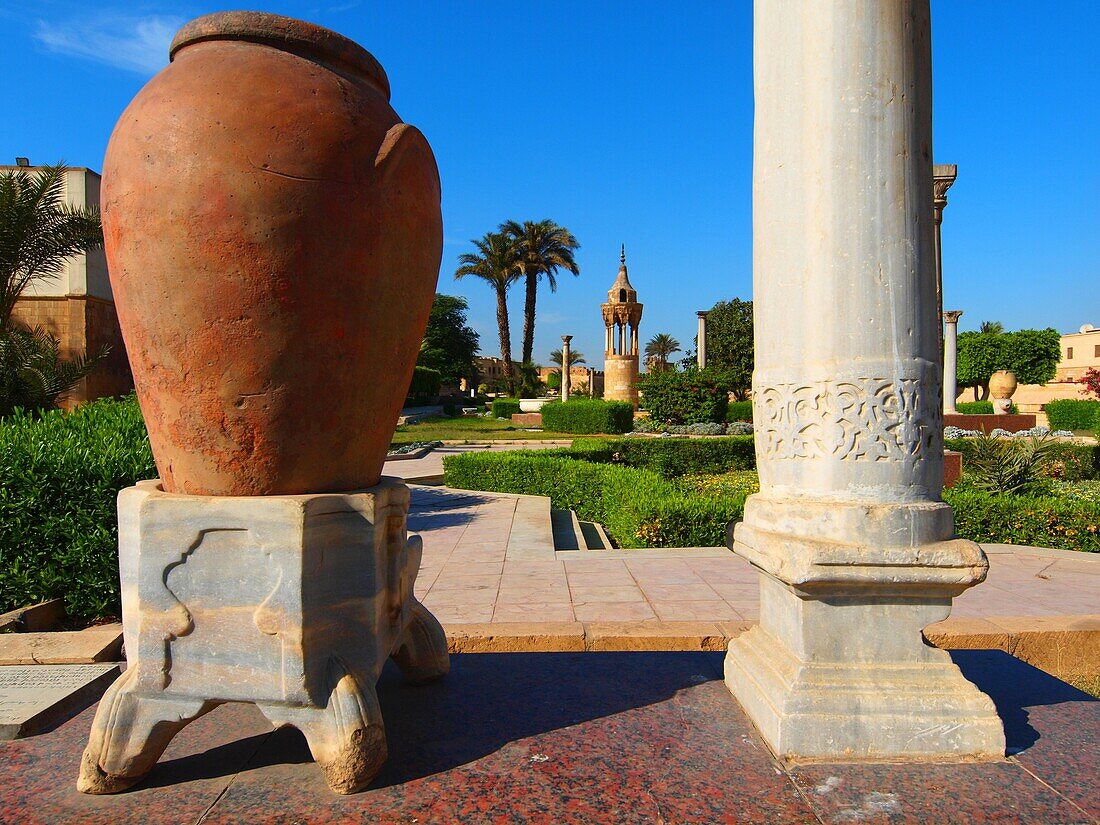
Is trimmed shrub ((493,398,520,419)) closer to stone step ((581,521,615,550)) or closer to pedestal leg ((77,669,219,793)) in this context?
stone step ((581,521,615,550))

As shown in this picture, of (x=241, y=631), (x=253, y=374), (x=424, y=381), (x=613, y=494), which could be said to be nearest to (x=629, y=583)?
(x=613, y=494)

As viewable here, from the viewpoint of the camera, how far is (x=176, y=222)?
5.91 ft

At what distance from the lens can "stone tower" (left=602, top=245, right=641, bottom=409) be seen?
29.5m

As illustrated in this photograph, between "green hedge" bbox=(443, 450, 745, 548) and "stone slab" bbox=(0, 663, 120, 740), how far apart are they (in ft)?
15.2

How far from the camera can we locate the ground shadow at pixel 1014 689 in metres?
2.26

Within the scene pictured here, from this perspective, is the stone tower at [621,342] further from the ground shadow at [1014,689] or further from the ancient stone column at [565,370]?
the ground shadow at [1014,689]

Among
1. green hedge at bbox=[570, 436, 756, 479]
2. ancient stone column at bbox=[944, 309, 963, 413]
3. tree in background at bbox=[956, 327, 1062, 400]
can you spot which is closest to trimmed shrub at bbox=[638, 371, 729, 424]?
ancient stone column at bbox=[944, 309, 963, 413]

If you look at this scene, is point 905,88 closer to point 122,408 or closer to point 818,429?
point 818,429

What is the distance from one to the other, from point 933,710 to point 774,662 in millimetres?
450

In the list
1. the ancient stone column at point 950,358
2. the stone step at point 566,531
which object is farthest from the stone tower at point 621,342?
the stone step at point 566,531

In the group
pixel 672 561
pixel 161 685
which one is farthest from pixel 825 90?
pixel 672 561

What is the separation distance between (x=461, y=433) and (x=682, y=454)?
1193cm

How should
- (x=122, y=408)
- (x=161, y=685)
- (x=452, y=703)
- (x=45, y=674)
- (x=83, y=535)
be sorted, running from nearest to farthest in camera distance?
(x=161, y=685) → (x=452, y=703) → (x=45, y=674) → (x=83, y=535) → (x=122, y=408)

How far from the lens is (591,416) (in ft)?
78.0
